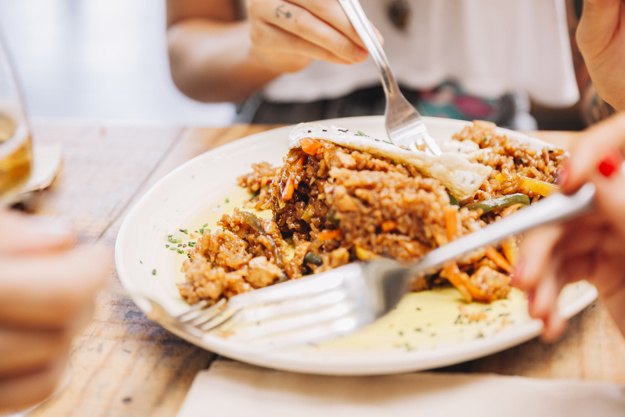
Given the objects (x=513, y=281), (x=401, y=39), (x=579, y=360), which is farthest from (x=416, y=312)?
(x=401, y=39)

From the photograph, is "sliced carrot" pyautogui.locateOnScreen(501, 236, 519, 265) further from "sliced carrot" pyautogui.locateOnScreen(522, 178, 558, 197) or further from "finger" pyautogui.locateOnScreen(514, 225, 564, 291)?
"finger" pyautogui.locateOnScreen(514, 225, 564, 291)

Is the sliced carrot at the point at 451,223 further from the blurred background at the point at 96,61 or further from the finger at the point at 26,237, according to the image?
the blurred background at the point at 96,61

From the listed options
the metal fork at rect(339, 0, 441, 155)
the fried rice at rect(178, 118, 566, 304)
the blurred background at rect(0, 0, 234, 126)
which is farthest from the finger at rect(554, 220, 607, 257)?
the blurred background at rect(0, 0, 234, 126)

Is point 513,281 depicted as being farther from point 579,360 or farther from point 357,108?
point 357,108

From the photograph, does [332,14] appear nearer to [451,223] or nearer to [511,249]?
[451,223]

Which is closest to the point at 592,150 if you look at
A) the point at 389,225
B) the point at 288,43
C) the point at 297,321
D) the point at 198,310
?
the point at 389,225

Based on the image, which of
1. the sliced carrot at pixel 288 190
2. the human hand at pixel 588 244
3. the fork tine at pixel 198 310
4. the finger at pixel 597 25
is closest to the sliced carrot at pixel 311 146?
the sliced carrot at pixel 288 190

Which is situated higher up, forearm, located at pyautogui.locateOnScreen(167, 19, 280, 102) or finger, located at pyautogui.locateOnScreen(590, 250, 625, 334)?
finger, located at pyautogui.locateOnScreen(590, 250, 625, 334)
